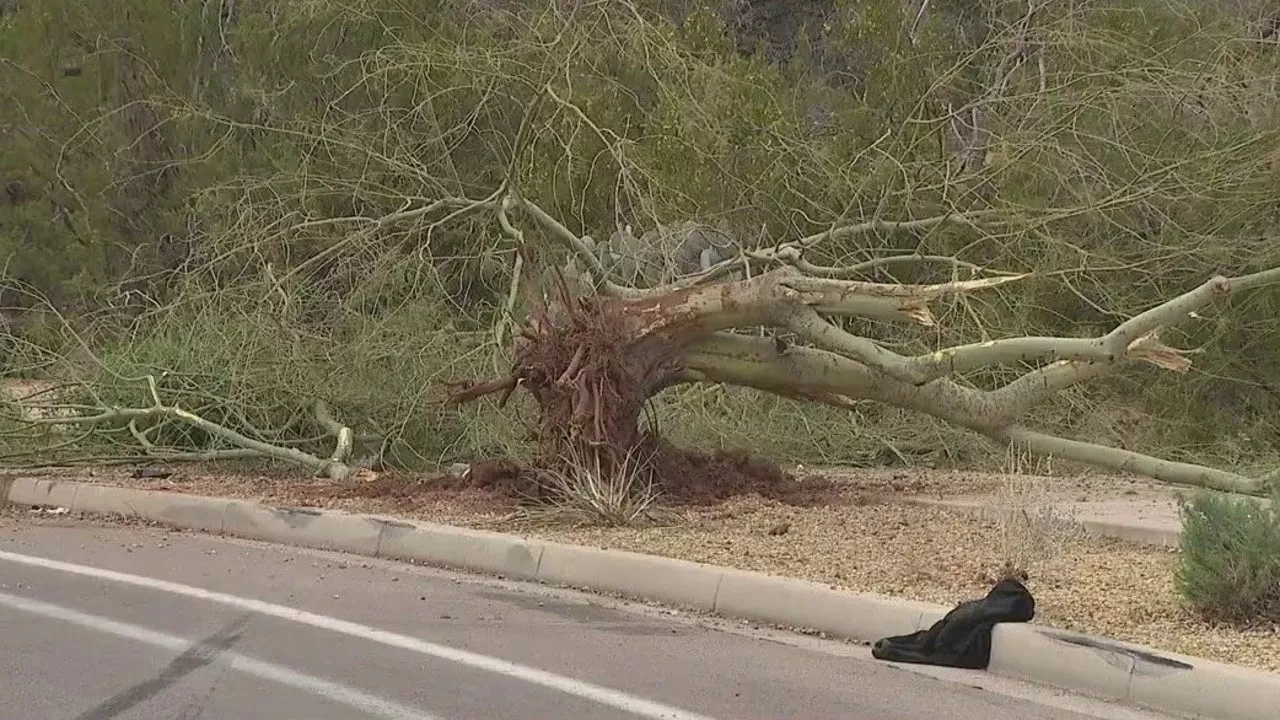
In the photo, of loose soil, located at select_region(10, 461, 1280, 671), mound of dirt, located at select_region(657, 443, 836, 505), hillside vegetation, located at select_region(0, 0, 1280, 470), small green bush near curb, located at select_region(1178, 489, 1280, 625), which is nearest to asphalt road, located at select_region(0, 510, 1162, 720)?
loose soil, located at select_region(10, 461, 1280, 671)

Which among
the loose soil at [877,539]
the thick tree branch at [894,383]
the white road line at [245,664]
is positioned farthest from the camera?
the thick tree branch at [894,383]

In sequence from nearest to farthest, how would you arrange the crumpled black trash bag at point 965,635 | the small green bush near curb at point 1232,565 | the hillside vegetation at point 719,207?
the crumpled black trash bag at point 965,635 → the small green bush near curb at point 1232,565 → the hillside vegetation at point 719,207

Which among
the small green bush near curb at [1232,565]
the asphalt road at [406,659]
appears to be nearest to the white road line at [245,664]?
the asphalt road at [406,659]

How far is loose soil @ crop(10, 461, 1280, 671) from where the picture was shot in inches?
273

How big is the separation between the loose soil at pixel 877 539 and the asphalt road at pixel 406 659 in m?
0.82

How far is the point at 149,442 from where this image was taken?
42.0 ft

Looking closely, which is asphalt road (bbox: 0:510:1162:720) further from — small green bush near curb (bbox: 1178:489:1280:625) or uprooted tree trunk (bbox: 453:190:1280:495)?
uprooted tree trunk (bbox: 453:190:1280:495)

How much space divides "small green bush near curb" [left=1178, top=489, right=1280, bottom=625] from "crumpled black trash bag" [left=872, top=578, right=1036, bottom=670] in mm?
845

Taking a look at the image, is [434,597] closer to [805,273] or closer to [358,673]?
[358,673]

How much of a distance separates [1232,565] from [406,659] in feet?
12.2

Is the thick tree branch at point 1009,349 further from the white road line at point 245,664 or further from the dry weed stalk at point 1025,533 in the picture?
the white road line at point 245,664

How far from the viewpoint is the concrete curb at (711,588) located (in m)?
5.78

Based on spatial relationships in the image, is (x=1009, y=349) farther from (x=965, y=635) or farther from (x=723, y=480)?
(x=965, y=635)

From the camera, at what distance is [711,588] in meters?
7.71
